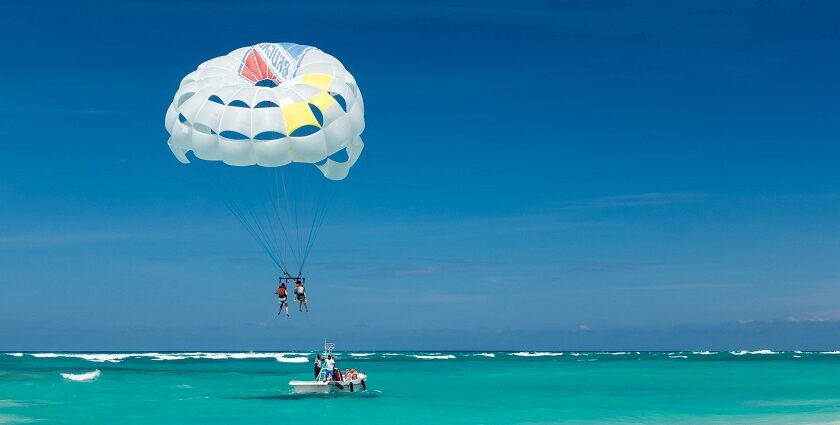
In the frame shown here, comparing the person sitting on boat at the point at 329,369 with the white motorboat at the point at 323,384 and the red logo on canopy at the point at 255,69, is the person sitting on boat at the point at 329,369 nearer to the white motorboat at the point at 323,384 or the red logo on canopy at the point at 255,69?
the white motorboat at the point at 323,384

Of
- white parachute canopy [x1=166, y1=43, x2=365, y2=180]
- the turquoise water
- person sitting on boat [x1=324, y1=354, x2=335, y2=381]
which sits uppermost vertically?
white parachute canopy [x1=166, y1=43, x2=365, y2=180]

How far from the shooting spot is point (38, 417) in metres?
25.5

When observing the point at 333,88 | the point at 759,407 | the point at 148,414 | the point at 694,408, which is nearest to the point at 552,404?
the point at 694,408

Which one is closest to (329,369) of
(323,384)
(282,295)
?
(323,384)

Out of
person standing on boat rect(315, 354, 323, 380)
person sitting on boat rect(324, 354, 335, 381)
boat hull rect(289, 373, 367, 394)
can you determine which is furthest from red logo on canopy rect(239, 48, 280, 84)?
person standing on boat rect(315, 354, 323, 380)

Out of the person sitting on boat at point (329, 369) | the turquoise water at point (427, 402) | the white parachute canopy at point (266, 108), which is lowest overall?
the turquoise water at point (427, 402)

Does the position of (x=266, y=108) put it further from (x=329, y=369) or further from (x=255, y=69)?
(x=329, y=369)

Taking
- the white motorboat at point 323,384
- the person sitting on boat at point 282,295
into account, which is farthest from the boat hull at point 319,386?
the person sitting on boat at point 282,295

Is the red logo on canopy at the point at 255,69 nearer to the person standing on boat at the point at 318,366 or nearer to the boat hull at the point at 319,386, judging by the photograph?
the boat hull at the point at 319,386

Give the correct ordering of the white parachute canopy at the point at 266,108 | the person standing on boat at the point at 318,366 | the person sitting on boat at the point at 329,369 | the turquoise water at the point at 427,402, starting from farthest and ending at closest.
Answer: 1. the person standing on boat at the point at 318,366
2. the person sitting on boat at the point at 329,369
3. the turquoise water at the point at 427,402
4. the white parachute canopy at the point at 266,108

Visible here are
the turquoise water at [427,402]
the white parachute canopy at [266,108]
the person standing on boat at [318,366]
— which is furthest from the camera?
the person standing on boat at [318,366]

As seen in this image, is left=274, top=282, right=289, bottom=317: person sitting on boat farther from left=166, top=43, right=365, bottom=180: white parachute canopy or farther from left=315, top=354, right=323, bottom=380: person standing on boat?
left=315, top=354, right=323, bottom=380: person standing on boat

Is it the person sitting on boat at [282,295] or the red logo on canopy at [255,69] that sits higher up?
the red logo on canopy at [255,69]

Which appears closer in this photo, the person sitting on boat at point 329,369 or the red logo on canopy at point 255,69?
the red logo on canopy at point 255,69
